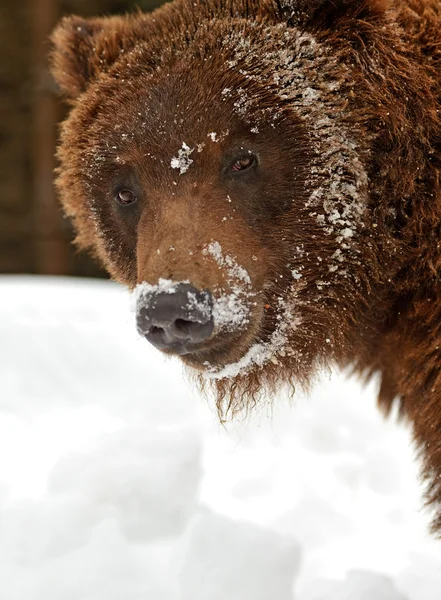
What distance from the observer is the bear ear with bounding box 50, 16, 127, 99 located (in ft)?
10.6

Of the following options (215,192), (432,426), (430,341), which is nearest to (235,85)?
(215,192)

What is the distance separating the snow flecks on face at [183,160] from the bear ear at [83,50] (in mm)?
730

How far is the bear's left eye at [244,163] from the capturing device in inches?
106

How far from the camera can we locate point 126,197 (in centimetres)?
299

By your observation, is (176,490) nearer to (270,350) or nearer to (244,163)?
(270,350)

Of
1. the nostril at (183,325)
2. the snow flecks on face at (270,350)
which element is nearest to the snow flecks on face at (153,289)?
the nostril at (183,325)

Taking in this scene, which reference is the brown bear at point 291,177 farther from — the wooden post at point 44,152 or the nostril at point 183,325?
the wooden post at point 44,152

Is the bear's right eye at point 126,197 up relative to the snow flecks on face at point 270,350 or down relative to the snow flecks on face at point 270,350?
up

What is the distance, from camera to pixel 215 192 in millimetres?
2695

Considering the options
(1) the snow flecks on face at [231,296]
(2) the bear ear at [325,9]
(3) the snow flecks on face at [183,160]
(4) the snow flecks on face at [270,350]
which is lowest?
(4) the snow flecks on face at [270,350]

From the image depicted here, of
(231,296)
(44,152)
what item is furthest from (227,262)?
(44,152)

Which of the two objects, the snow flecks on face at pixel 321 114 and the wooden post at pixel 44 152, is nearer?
the snow flecks on face at pixel 321 114

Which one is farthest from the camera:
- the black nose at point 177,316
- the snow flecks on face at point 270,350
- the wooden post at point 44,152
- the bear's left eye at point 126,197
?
the wooden post at point 44,152

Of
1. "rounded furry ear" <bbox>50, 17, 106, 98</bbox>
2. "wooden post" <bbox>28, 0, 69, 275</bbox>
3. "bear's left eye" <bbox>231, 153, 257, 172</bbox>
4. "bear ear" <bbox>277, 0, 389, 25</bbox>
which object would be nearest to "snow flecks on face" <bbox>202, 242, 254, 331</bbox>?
"bear's left eye" <bbox>231, 153, 257, 172</bbox>
